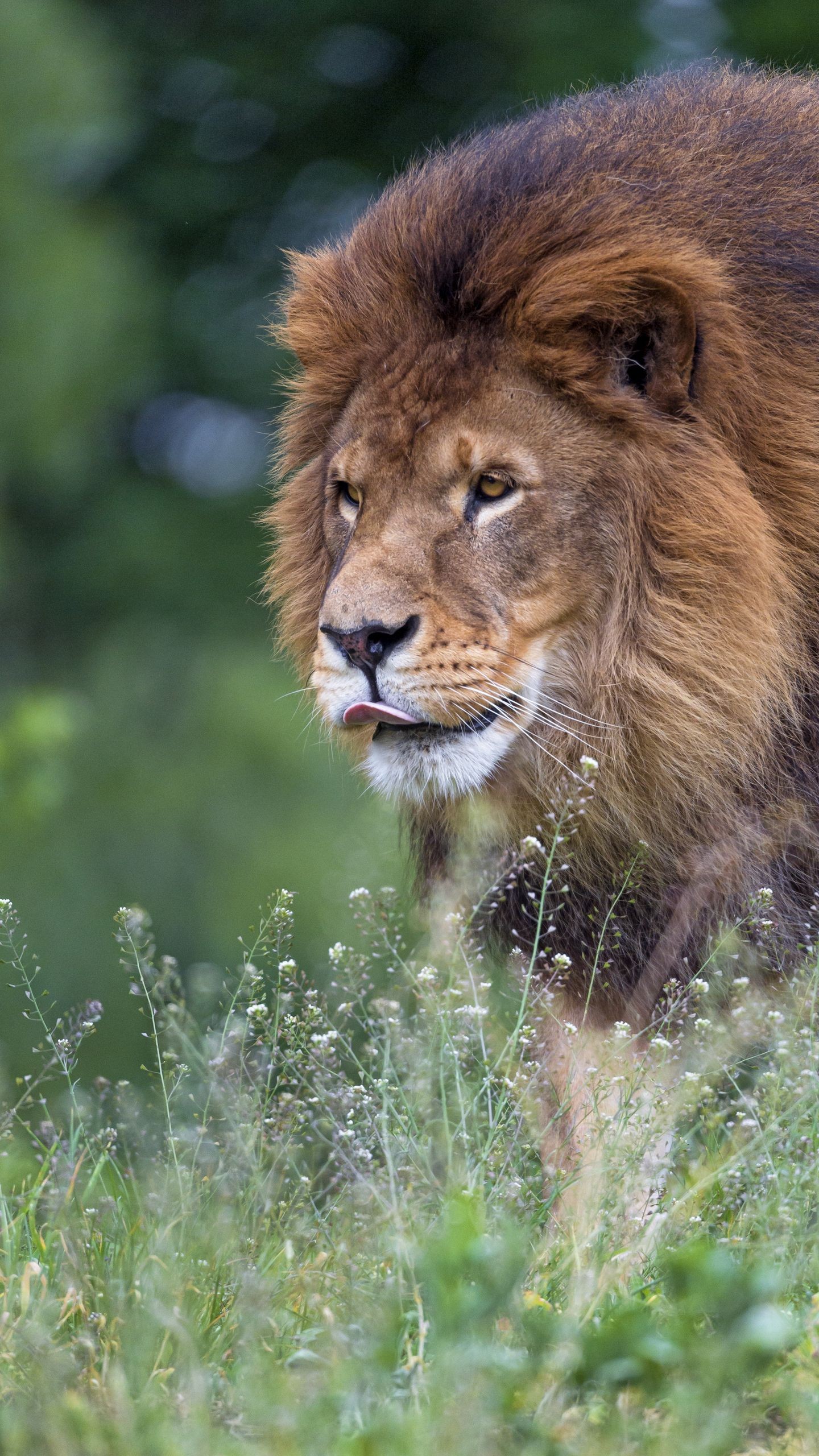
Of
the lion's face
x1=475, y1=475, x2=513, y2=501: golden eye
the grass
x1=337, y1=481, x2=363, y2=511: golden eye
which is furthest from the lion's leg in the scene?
x1=337, y1=481, x2=363, y2=511: golden eye

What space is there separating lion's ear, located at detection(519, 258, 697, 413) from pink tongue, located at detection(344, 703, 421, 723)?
808 mm

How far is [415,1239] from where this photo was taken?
2713 millimetres

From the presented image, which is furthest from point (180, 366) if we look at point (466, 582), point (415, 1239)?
point (415, 1239)

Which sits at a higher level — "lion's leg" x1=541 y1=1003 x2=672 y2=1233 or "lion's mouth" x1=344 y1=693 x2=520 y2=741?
"lion's mouth" x1=344 y1=693 x2=520 y2=741

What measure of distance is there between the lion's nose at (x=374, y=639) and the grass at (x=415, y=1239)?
50 cm

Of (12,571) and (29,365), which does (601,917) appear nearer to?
(29,365)

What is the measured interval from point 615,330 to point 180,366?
10977 millimetres

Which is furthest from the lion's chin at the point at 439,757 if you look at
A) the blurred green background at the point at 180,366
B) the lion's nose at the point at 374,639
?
the blurred green background at the point at 180,366

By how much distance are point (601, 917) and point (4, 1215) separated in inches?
57.7

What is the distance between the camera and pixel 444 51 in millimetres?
13633

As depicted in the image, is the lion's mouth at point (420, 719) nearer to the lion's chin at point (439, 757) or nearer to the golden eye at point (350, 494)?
the lion's chin at point (439, 757)

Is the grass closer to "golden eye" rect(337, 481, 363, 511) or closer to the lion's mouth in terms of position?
the lion's mouth

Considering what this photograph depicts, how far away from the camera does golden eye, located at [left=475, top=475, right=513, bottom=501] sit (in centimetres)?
364

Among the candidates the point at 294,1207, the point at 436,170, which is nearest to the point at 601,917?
the point at 294,1207
